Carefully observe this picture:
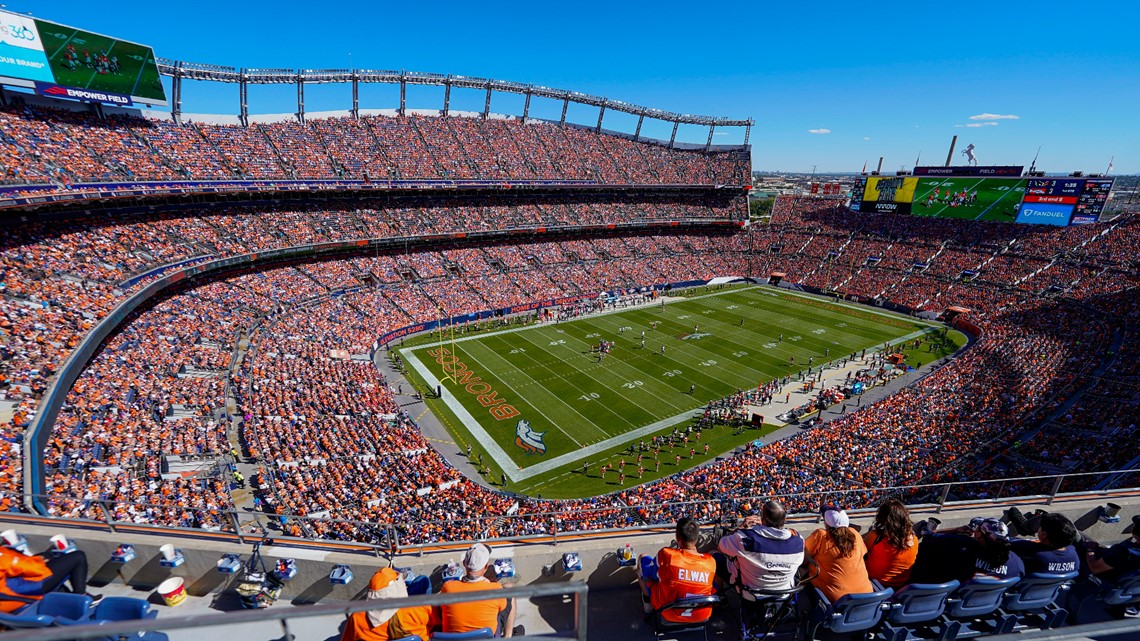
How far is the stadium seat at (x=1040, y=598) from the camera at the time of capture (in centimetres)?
457

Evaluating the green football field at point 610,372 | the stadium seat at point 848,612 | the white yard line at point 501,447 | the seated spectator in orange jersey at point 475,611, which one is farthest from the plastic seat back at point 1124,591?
the white yard line at point 501,447

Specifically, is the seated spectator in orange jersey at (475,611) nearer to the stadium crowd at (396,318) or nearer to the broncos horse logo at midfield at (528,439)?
the stadium crowd at (396,318)

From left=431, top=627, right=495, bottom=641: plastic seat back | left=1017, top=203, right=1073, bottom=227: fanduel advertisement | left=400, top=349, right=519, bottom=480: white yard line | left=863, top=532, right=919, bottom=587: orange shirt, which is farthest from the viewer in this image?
left=1017, top=203, right=1073, bottom=227: fanduel advertisement

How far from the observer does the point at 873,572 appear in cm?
486

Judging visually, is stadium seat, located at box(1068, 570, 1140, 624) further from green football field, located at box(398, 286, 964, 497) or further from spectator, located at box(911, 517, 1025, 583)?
green football field, located at box(398, 286, 964, 497)

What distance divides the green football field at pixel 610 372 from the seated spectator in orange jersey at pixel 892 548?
17.8m

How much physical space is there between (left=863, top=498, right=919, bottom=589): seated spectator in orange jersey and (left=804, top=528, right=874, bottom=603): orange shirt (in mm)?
322

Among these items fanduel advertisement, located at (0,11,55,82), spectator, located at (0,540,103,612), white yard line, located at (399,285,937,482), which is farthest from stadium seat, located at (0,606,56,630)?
fanduel advertisement, located at (0,11,55,82)

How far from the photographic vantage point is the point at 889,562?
479 centimetres

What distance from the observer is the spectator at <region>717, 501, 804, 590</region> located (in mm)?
4395

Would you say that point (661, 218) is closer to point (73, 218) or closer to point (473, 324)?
point (473, 324)

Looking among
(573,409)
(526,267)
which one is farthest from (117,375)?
(526,267)

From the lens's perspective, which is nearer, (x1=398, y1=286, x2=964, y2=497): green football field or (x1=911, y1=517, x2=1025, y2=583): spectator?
(x1=911, y1=517, x2=1025, y2=583): spectator

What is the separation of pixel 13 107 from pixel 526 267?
38416mm
